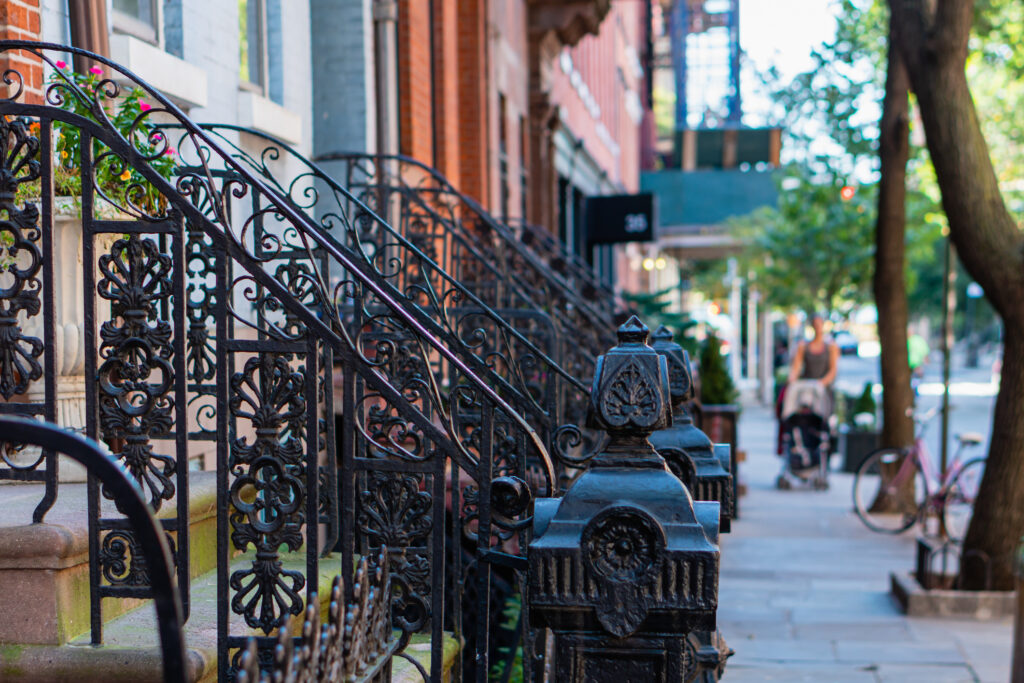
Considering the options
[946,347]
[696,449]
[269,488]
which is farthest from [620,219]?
[269,488]

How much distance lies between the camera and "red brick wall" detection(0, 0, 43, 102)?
4.37m

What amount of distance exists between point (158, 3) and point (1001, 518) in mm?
6409

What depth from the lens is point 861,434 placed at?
647 inches

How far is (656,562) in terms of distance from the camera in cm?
244

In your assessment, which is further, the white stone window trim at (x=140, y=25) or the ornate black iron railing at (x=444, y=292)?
the white stone window trim at (x=140, y=25)

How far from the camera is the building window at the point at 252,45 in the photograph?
7.75 metres

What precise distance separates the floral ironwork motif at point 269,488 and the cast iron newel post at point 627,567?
0.98m

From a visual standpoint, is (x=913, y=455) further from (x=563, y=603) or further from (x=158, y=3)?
(x=563, y=603)

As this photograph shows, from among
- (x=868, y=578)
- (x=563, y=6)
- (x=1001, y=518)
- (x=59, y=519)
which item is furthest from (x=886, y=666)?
(x=563, y=6)

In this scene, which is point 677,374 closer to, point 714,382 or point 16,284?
point 16,284

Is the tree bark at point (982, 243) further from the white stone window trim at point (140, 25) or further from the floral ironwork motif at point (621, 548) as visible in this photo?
the floral ironwork motif at point (621, 548)

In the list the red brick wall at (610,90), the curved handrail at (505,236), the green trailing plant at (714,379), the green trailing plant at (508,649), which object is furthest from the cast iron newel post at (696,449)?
the red brick wall at (610,90)

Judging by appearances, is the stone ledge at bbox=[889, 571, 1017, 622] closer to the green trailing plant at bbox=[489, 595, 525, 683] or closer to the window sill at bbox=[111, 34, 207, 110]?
the green trailing plant at bbox=[489, 595, 525, 683]

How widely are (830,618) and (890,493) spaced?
4.54 meters
